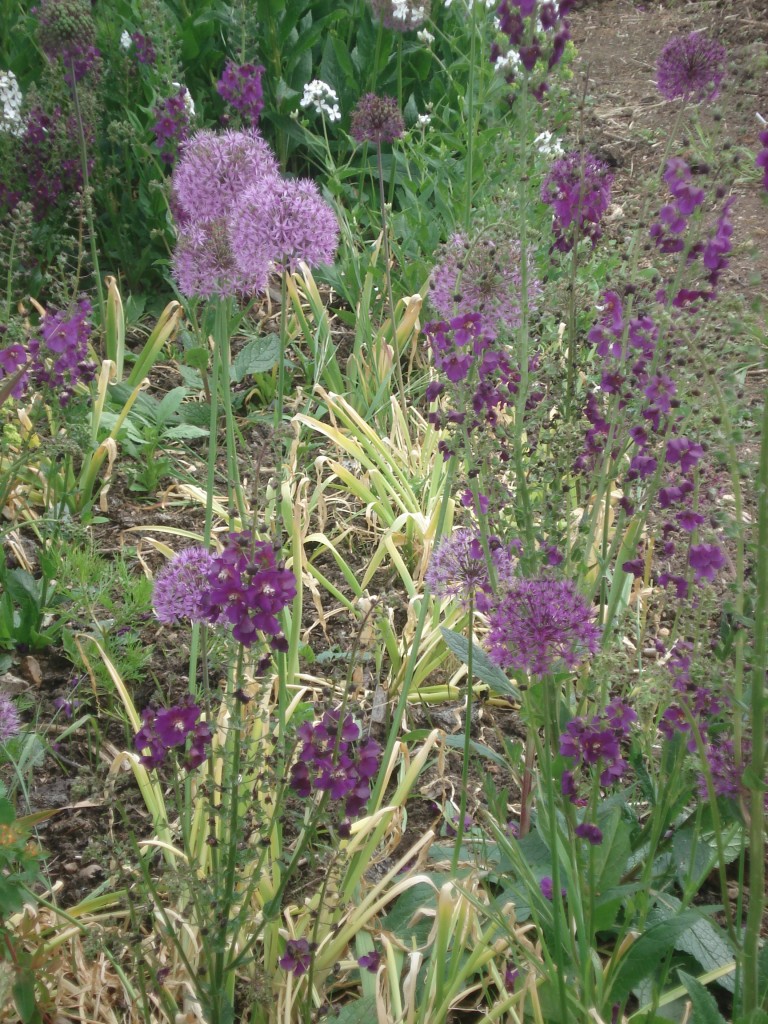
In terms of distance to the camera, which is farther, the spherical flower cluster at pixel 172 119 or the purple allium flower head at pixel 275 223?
the spherical flower cluster at pixel 172 119

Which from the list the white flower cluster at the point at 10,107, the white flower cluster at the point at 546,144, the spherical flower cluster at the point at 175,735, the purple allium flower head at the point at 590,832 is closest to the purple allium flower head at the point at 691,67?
the white flower cluster at the point at 546,144

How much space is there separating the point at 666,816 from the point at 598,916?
8.5 inches

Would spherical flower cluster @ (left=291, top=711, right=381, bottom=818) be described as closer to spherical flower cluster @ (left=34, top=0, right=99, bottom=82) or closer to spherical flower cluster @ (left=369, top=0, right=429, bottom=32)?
spherical flower cluster @ (left=34, top=0, right=99, bottom=82)

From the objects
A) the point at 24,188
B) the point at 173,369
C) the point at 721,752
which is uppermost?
the point at 24,188

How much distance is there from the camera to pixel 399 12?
3.79 m

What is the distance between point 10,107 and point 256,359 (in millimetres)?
1520

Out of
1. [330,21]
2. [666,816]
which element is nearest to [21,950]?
[666,816]

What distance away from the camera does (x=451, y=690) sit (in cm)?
236

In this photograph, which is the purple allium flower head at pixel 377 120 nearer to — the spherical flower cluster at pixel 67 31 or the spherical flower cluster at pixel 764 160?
the spherical flower cluster at pixel 67 31

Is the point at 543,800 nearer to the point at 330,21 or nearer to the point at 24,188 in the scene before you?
the point at 24,188

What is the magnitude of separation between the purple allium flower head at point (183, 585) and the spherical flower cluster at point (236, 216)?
0.51 meters

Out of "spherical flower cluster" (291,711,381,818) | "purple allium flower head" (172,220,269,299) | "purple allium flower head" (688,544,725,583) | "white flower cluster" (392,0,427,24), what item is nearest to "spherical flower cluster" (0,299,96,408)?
"purple allium flower head" (172,220,269,299)

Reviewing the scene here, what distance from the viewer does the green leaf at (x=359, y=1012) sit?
1534 millimetres

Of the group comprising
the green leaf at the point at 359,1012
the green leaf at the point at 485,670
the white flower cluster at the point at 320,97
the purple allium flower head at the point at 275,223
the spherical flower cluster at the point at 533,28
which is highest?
the white flower cluster at the point at 320,97
